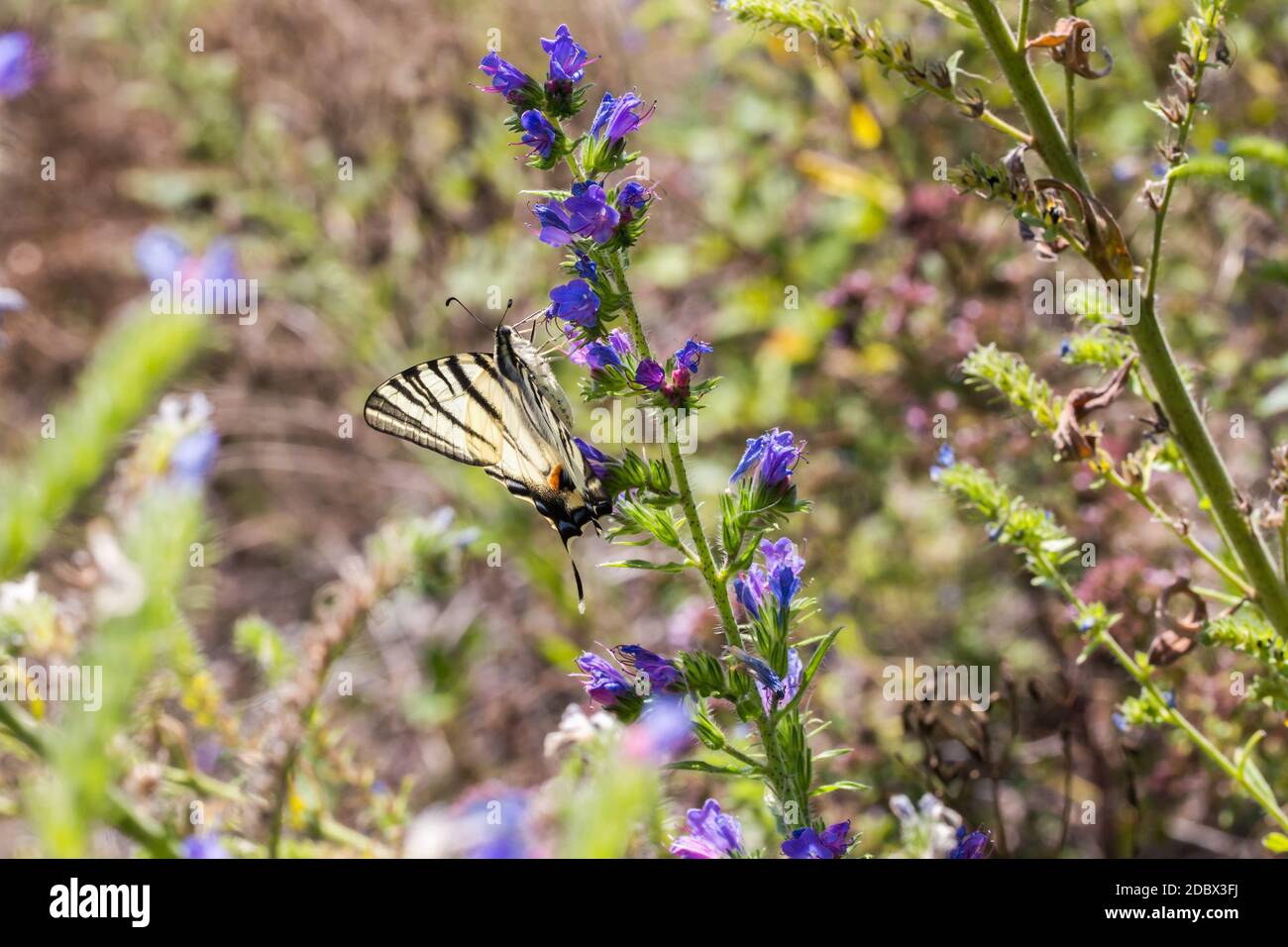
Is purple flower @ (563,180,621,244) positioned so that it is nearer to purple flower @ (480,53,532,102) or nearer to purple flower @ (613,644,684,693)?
purple flower @ (480,53,532,102)

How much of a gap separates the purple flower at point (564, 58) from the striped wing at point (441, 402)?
2.51ft

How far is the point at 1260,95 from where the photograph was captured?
448 centimetres

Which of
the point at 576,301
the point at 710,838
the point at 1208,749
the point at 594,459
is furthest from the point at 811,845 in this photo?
the point at 576,301

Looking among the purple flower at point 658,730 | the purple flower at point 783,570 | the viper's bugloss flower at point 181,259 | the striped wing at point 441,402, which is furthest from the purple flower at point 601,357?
the viper's bugloss flower at point 181,259

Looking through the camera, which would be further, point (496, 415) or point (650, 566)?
point (496, 415)

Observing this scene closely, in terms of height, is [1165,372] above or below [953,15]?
below

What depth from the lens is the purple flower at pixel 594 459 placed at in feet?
6.50

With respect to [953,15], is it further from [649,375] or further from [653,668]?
[653,668]

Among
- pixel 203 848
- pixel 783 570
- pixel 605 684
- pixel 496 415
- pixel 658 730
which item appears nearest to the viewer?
pixel 658 730

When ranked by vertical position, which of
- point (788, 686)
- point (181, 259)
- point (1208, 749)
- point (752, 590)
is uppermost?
point (181, 259)

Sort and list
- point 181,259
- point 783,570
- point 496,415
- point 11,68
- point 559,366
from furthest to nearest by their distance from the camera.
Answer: point 181,259 < point 559,366 < point 11,68 < point 496,415 < point 783,570

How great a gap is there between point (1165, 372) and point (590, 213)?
1.06m

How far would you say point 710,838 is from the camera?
6.25 feet
